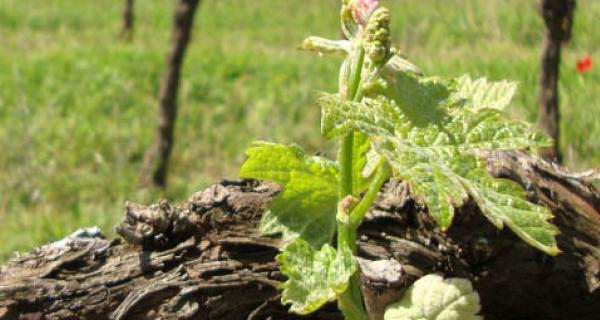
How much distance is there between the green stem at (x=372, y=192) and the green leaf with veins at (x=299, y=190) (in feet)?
0.40

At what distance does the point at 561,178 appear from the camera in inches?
84.4

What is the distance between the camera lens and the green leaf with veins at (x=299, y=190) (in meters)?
1.88

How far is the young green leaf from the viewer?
1.79m

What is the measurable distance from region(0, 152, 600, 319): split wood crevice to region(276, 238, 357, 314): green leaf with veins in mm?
297

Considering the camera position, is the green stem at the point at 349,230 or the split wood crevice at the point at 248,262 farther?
the split wood crevice at the point at 248,262

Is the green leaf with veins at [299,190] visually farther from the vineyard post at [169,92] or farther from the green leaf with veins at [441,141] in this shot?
the vineyard post at [169,92]

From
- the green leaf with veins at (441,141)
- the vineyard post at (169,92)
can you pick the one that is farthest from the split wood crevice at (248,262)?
the vineyard post at (169,92)

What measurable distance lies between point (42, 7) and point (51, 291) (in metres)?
14.4

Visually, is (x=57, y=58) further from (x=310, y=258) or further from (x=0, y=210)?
(x=310, y=258)

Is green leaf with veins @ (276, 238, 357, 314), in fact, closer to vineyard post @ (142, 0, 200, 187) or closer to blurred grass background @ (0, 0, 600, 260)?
blurred grass background @ (0, 0, 600, 260)

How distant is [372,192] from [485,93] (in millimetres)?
471

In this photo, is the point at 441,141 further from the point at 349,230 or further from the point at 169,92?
the point at 169,92

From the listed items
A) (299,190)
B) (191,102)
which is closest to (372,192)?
(299,190)

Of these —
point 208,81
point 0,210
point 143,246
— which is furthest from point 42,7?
point 143,246
